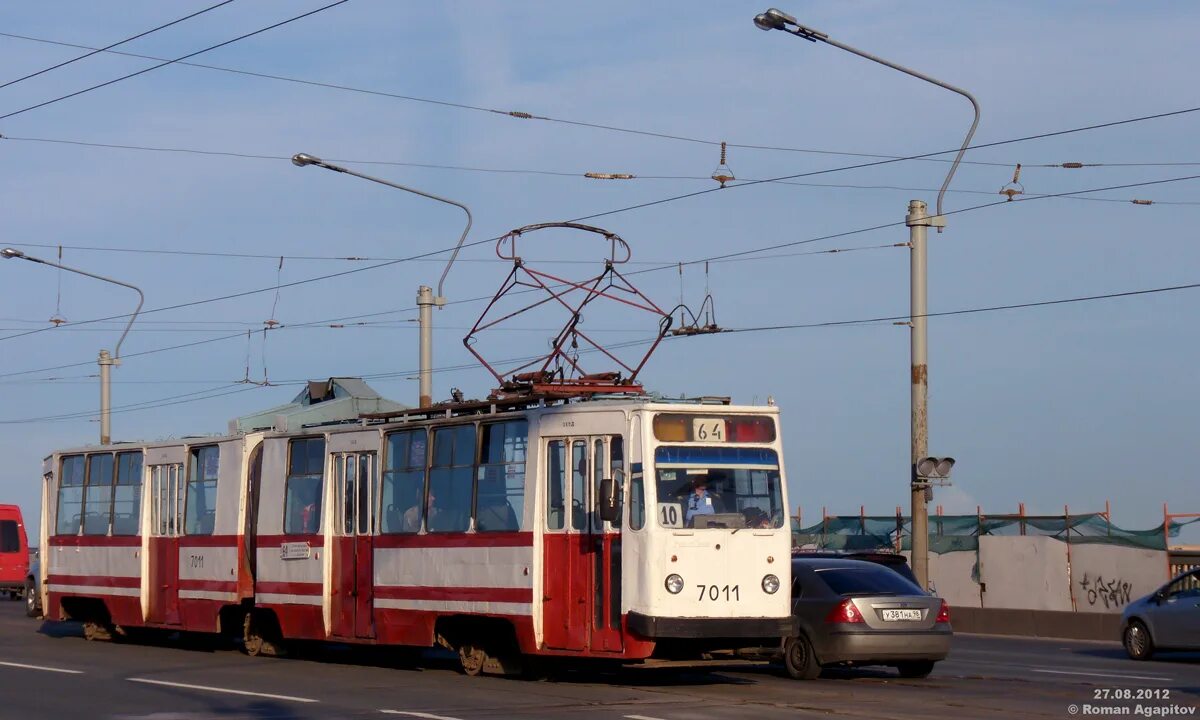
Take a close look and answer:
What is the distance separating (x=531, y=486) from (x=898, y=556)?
23.9 feet

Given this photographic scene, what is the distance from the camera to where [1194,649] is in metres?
22.7

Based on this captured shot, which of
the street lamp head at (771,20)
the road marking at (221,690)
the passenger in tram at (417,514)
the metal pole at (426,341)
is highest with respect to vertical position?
the street lamp head at (771,20)

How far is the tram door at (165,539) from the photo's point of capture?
78.0 ft

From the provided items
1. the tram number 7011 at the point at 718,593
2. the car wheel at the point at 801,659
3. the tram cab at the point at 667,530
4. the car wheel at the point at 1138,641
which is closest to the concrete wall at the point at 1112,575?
the car wheel at the point at 1138,641

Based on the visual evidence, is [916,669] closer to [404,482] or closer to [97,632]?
[404,482]

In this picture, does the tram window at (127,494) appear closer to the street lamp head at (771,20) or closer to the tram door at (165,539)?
the tram door at (165,539)

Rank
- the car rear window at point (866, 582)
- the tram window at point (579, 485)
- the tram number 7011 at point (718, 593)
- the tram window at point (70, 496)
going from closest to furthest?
the tram number 7011 at point (718, 593), the tram window at point (579, 485), the car rear window at point (866, 582), the tram window at point (70, 496)

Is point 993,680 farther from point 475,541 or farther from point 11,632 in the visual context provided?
point 11,632

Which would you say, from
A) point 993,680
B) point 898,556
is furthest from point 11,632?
point 993,680

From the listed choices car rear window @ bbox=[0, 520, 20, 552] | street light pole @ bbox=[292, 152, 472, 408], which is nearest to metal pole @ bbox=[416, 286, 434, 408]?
street light pole @ bbox=[292, 152, 472, 408]

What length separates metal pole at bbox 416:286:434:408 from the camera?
26.3 metres

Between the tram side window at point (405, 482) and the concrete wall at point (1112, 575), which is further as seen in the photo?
the concrete wall at point (1112, 575)

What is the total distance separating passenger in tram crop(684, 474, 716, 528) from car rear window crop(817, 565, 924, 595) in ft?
7.22

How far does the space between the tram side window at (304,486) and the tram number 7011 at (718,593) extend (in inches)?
257
